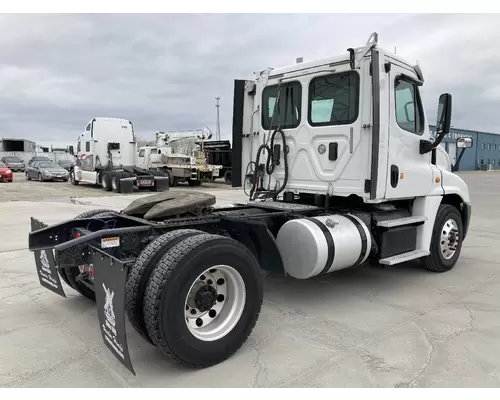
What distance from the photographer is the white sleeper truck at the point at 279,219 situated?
3.19m

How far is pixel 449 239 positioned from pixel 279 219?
2755 millimetres

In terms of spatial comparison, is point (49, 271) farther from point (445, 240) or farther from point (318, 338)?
point (445, 240)

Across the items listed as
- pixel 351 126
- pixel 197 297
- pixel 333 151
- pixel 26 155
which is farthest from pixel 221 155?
pixel 26 155

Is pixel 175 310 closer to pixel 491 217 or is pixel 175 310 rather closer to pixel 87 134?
pixel 491 217

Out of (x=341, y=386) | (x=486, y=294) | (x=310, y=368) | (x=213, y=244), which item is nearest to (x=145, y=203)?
(x=213, y=244)

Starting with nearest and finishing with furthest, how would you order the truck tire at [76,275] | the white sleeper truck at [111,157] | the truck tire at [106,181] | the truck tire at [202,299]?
the truck tire at [202,299] → the truck tire at [76,275] → the white sleeper truck at [111,157] → the truck tire at [106,181]

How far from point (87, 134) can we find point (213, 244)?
21.4 m

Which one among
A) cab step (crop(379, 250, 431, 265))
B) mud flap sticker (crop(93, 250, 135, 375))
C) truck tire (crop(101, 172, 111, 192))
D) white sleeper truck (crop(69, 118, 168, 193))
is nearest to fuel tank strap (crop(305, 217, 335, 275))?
cab step (crop(379, 250, 431, 265))

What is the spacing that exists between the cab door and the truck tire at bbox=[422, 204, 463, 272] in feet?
1.73

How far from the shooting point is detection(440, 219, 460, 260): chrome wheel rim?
5941 millimetres

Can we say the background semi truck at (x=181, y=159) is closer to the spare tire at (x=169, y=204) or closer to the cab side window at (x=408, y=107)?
the cab side window at (x=408, y=107)

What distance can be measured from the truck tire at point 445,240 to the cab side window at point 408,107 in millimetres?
1251

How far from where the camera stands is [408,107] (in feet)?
17.6

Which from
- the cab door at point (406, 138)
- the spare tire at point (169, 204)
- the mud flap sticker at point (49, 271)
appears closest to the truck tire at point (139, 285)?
the spare tire at point (169, 204)
